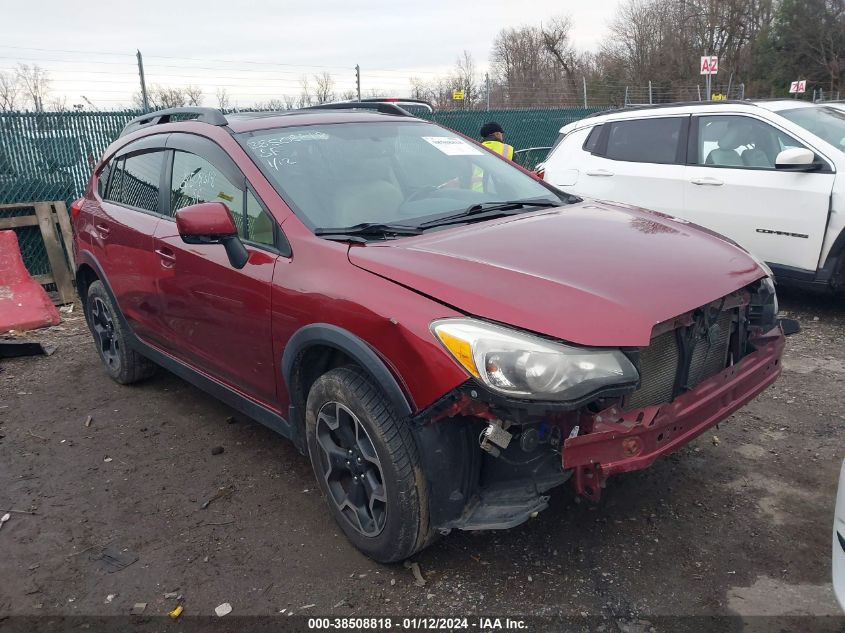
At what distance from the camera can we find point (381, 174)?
11.2 ft

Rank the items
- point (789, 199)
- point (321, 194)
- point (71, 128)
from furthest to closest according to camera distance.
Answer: point (71, 128) → point (789, 199) → point (321, 194)

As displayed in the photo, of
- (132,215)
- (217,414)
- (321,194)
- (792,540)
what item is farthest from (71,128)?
(792,540)

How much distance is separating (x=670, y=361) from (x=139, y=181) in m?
3.42

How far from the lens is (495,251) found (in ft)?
8.69

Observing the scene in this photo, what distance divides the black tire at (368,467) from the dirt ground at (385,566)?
19 cm

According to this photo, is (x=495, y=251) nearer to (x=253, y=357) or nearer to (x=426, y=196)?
(x=426, y=196)

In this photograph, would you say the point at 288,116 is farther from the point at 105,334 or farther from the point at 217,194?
the point at 105,334

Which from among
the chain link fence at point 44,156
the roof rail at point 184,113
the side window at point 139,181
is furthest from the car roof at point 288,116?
the chain link fence at point 44,156

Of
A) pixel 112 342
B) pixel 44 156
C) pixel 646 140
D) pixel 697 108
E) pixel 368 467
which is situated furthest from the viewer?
pixel 44 156

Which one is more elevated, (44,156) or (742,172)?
(44,156)

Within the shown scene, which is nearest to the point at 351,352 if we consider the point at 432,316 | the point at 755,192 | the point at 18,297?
the point at 432,316

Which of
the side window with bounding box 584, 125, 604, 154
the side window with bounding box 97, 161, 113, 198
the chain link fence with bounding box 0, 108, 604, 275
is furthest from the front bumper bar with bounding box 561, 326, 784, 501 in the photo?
the chain link fence with bounding box 0, 108, 604, 275

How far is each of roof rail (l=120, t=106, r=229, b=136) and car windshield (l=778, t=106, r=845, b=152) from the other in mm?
4653

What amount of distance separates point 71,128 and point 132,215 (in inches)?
204
